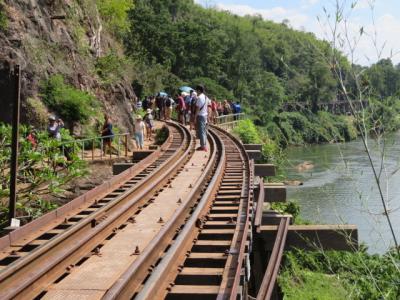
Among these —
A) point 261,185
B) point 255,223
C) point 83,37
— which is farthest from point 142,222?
point 83,37

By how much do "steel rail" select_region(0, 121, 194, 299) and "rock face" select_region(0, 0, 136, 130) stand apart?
9.04 metres

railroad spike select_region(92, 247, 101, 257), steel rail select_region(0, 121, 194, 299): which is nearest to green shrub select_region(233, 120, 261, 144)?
steel rail select_region(0, 121, 194, 299)

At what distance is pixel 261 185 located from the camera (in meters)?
10.5

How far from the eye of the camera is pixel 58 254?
5996mm

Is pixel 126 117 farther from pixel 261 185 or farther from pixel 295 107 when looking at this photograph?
pixel 295 107

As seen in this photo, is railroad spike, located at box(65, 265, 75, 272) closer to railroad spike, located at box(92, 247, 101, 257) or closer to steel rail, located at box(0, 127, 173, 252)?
railroad spike, located at box(92, 247, 101, 257)

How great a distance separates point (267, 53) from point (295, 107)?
356 feet

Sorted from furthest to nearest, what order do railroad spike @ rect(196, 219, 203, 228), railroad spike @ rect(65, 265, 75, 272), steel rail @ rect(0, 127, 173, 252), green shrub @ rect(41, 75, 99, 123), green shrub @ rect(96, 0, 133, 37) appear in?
green shrub @ rect(96, 0, 133, 37) → green shrub @ rect(41, 75, 99, 123) → railroad spike @ rect(196, 219, 203, 228) → steel rail @ rect(0, 127, 173, 252) → railroad spike @ rect(65, 265, 75, 272)

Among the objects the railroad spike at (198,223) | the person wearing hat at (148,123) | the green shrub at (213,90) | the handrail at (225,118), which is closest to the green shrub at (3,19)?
the person wearing hat at (148,123)

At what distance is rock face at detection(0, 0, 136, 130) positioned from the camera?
16.7 metres

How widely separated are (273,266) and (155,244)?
151cm

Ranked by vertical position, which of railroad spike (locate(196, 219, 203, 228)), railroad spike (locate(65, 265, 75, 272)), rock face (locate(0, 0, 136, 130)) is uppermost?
rock face (locate(0, 0, 136, 130))

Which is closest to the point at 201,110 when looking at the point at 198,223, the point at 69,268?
the point at 198,223

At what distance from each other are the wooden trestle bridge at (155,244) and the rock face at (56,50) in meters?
7.31
